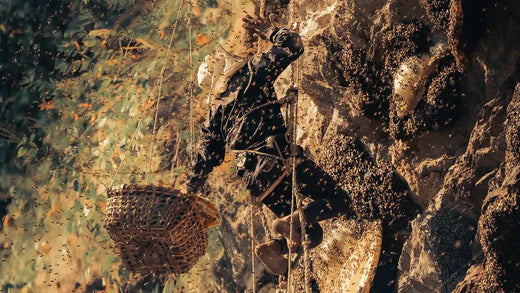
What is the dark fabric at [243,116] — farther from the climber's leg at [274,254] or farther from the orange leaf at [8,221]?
the orange leaf at [8,221]

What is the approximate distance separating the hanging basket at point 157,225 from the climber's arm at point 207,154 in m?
0.42

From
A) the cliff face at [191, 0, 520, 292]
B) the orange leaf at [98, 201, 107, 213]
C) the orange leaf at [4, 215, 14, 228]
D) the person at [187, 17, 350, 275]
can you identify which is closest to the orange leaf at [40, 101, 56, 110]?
the orange leaf at [4, 215, 14, 228]

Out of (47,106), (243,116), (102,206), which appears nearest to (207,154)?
(243,116)

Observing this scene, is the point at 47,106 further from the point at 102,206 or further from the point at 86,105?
the point at 102,206

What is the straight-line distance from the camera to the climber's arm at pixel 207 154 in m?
5.54

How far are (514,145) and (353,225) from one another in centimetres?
153

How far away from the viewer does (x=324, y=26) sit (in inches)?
238

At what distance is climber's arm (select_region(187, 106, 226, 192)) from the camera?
554cm

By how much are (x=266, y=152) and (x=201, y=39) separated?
2702mm

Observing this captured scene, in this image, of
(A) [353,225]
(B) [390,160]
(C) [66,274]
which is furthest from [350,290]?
(C) [66,274]

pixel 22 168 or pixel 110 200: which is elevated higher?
pixel 110 200

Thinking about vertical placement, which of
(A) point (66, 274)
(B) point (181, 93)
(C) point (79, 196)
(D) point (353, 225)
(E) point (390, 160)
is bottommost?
(A) point (66, 274)

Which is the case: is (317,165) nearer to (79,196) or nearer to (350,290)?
(350,290)

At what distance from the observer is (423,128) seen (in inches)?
204
